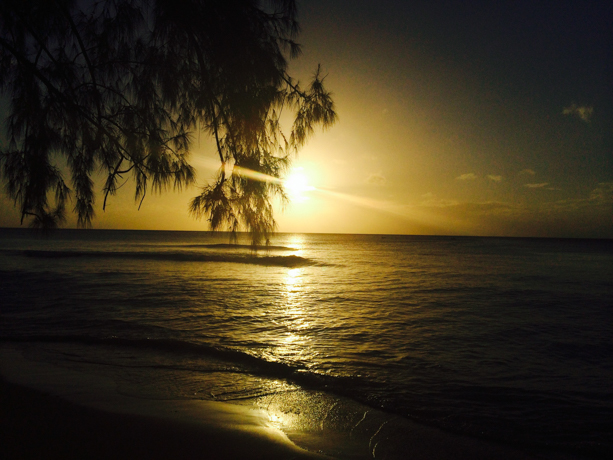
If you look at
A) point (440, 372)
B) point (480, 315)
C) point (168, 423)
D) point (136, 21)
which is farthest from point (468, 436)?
point (480, 315)

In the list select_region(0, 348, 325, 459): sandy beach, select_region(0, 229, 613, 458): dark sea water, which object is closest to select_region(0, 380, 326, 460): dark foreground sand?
select_region(0, 348, 325, 459): sandy beach

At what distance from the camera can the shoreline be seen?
2225 mm

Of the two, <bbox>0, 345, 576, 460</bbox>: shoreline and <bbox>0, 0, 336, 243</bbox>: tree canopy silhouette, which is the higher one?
<bbox>0, 0, 336, 243</bbox>: tree canopy silhouette

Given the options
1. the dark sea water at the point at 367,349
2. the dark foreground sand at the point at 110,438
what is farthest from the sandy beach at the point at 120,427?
the dark sea water at the point at 367,349

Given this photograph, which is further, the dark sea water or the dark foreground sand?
the dark sea water

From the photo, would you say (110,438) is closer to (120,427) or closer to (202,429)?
(120,427)

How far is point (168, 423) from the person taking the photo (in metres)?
2.62

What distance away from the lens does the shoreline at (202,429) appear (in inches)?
87.6

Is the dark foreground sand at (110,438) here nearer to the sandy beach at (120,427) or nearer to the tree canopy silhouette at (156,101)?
→ the sandy beach at (120,427)

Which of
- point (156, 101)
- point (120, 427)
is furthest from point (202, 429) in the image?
point (156, 101)

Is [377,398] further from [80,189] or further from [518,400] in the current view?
[80,189]

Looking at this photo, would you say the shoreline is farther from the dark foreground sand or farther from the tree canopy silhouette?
the tree canopy silhouette

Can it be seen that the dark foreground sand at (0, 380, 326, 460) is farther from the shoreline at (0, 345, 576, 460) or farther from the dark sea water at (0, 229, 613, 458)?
the dark sea water at (0, 229, 613, 458)

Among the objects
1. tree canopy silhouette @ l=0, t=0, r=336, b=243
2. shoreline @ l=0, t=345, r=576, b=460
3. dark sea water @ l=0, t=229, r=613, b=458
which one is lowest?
dark sea water @ l=0, t=229, r=613, b=458
